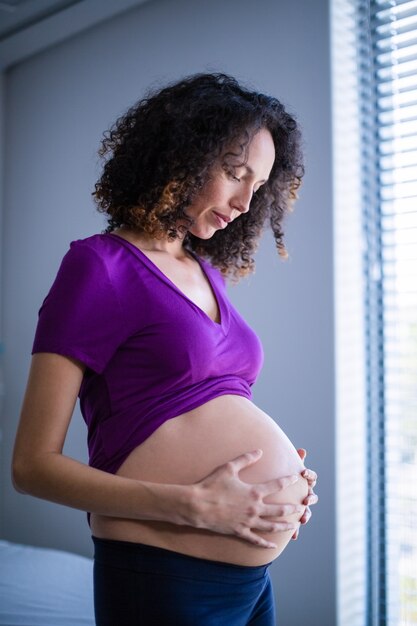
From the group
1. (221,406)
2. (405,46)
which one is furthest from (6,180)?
(221,406)

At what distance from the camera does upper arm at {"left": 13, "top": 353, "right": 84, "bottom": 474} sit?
32.4 inches

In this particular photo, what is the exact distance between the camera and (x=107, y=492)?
82 cm

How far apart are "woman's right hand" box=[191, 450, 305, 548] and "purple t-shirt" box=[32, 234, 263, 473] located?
0.36 ft

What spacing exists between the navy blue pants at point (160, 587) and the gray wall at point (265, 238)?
0.89 m

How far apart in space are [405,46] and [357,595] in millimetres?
1492

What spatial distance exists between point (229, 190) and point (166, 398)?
364 millimetres

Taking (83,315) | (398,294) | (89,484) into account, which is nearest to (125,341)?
(83,315)

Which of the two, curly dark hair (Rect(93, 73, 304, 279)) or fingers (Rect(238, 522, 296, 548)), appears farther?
curly dark hair (Rect(93, 73, 304, 279))

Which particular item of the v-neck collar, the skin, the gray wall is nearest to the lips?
the v-neck collar

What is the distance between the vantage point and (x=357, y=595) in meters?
1.75

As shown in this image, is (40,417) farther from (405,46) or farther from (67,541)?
(67,541)

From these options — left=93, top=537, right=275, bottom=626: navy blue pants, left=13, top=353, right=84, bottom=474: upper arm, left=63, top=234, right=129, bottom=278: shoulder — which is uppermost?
left=63, top=234, right=129, bottom=278: shoulder

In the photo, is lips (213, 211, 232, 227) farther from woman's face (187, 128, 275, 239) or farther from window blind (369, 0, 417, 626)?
window blind (369, 0, 417, 626)

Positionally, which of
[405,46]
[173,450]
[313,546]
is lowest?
[313,546]
